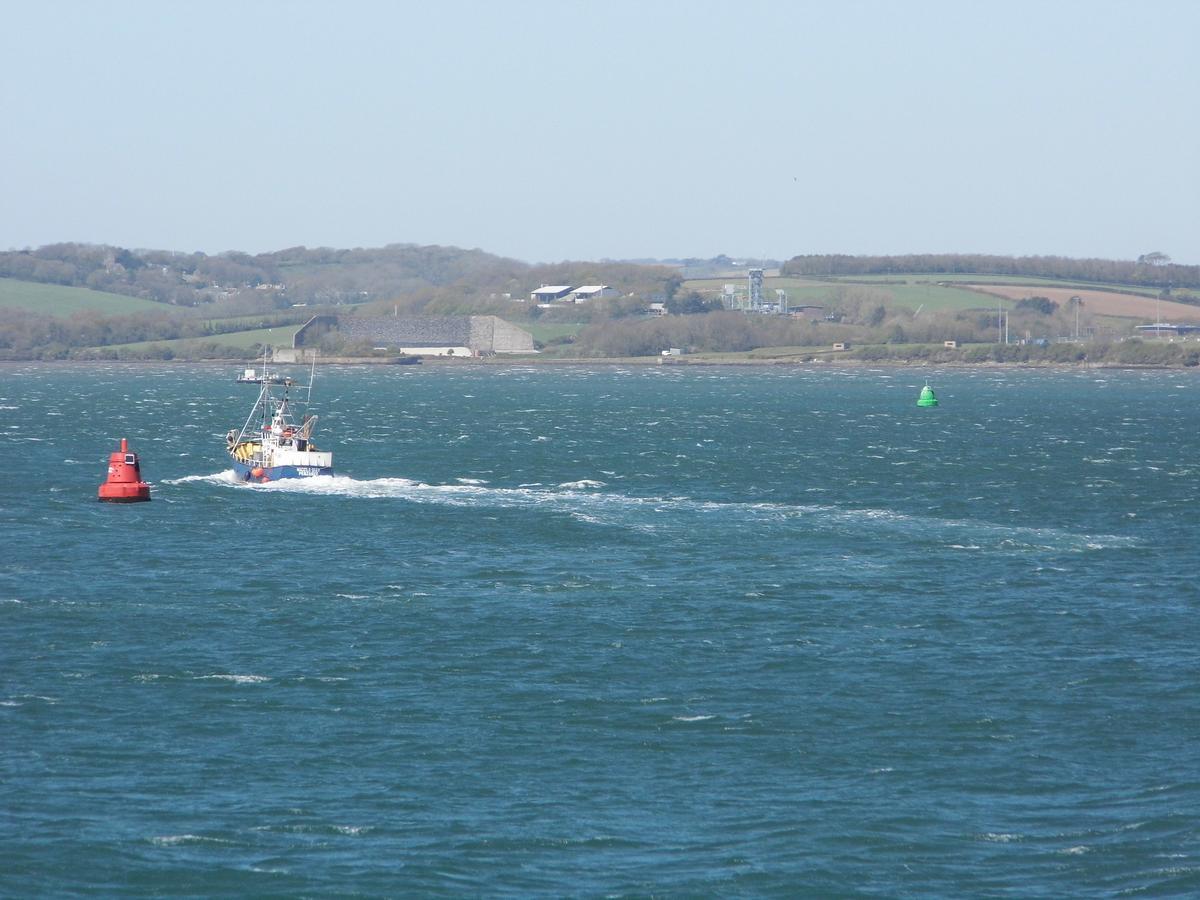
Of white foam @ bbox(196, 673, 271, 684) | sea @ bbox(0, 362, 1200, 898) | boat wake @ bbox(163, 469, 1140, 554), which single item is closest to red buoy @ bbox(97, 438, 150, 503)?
sea @ bbox(0, 362, 1200, 898)

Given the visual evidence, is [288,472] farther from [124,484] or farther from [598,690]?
[598,690]

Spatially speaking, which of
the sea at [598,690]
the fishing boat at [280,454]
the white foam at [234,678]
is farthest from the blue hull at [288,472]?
the white foam at [234,678]

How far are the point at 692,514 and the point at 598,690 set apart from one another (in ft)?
107

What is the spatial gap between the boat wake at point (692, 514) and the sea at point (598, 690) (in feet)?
1.16

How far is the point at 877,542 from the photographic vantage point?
6531 centimetres

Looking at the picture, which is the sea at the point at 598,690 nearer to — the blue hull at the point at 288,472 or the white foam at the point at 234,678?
the white foam at the point at 234,678

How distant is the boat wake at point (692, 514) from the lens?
66.7 meters

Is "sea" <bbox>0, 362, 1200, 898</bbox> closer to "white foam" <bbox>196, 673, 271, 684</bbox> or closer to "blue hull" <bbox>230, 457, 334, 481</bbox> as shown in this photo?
"white foam" <bbox>196, 673, 271, 684</bbox>

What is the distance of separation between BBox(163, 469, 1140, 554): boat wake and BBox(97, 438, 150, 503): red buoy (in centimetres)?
732

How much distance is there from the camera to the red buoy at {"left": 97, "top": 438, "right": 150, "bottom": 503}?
3012 inches

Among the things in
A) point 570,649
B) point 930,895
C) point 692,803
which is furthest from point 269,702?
point 930,895

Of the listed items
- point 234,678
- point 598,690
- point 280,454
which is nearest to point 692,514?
point 280,454

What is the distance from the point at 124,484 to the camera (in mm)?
77062

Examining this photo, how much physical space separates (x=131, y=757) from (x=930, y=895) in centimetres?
1692
